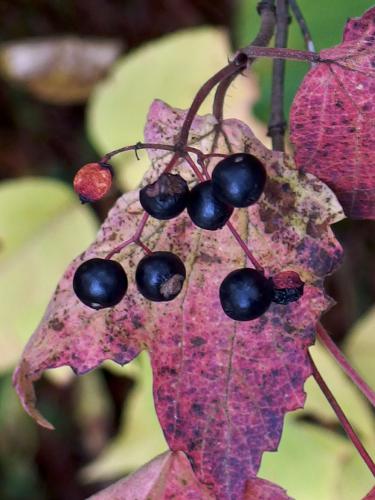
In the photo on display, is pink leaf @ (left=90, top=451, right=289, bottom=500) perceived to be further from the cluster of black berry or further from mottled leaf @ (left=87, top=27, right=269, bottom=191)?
mottled leaf @ (left=87, top=27, right=269, bottom=191)

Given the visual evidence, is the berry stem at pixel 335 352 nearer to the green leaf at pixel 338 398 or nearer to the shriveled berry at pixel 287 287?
the shriveled berry at pixel 287 287

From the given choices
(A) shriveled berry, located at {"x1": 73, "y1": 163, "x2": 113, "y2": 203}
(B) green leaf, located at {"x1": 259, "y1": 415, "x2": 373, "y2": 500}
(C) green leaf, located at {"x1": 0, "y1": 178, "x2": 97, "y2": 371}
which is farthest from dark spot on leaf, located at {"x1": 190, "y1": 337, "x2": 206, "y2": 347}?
(C) green leaf, located at {"x1": 0, "y1": 178, "x2": 97, "y2": 371}

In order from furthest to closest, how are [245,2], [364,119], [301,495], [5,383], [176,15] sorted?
[176,15]
[5,383]
[245,2]
[301,495]
[364,119]

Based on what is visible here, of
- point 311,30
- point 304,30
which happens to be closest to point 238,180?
point 304,30

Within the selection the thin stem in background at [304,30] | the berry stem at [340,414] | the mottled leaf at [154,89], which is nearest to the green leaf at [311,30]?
the mottled leaf at [154,89]

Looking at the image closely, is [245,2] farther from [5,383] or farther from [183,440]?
[5,383]

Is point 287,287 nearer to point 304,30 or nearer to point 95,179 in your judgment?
point 95,179

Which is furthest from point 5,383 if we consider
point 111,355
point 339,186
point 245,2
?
point 339,186
